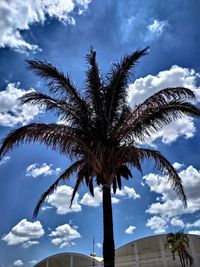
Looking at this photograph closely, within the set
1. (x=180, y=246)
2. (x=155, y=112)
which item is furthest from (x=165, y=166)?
(x=180, y=246)

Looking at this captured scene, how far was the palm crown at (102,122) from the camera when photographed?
450 inches

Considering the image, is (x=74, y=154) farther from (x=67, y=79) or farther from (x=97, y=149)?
(x=67, y=79)

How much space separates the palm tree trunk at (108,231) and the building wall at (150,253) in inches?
1291

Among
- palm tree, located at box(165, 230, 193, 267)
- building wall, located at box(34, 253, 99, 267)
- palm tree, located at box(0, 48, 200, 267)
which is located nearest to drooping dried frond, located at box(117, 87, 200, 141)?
palm tree, located at box(0, 48, 200, 267)

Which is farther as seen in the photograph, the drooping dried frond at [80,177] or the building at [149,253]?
the building at [149,253]

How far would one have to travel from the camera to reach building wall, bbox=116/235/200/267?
40.5m

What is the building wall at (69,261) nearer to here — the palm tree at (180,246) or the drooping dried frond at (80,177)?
the palm tree at (180,246)

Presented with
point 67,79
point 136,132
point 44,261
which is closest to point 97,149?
point 136,132

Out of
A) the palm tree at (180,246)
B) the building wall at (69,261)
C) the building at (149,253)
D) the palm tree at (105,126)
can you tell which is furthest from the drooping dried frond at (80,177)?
the building wall at (69,261)

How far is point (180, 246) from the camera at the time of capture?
3941cm

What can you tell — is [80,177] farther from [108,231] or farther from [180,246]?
[180,246]

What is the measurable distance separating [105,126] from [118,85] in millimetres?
1880

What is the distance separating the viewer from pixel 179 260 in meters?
40.5

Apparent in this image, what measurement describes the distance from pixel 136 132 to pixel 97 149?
6.51 feet
